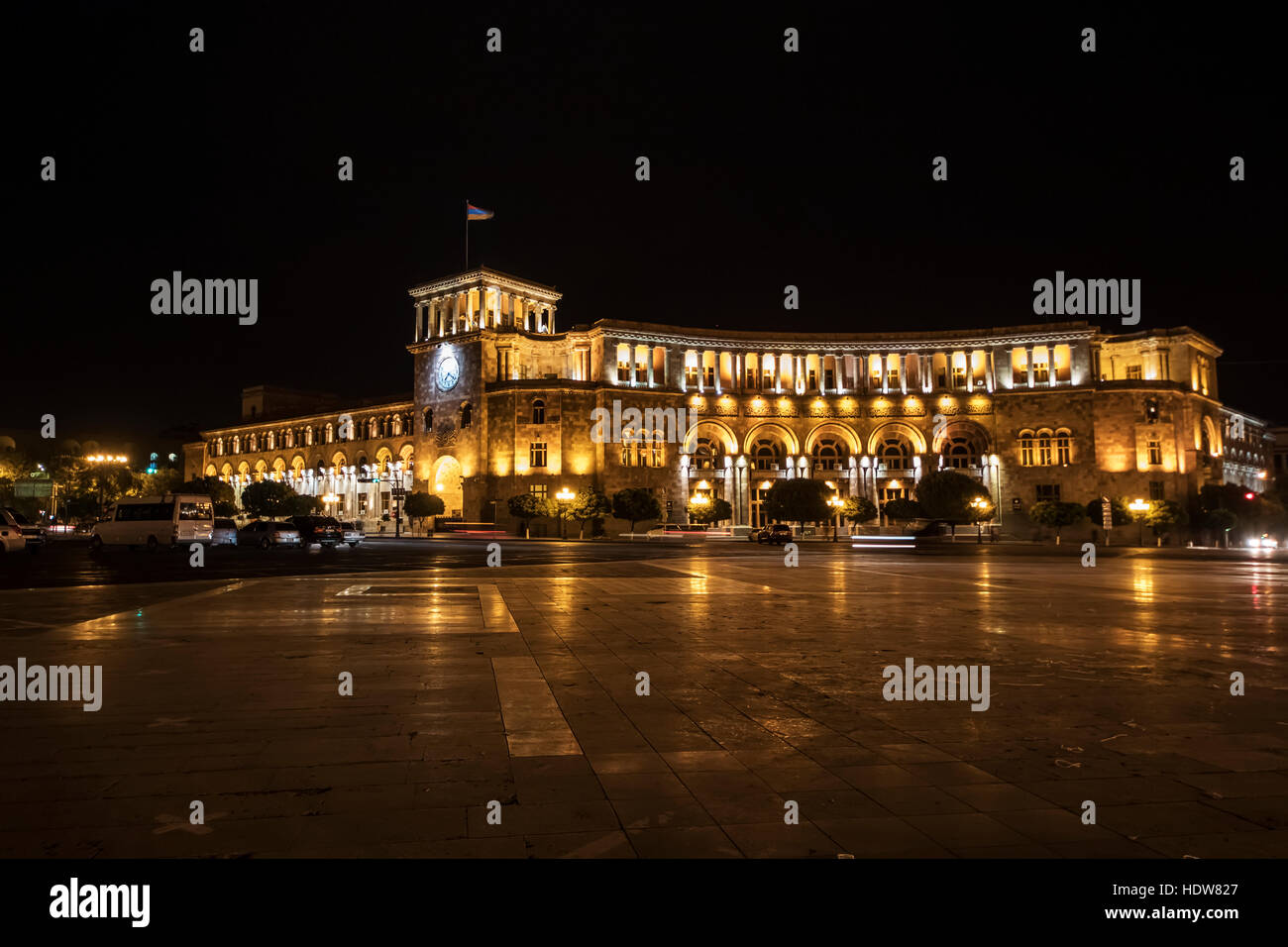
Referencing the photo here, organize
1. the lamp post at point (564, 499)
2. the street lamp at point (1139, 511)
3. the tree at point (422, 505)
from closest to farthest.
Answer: the lamp post at point (564, 499), the street lamp at point (1139, 511), the tree at point (422, 505)

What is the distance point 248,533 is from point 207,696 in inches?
1456

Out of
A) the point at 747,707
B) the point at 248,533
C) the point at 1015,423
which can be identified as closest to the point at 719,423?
the point at 1015,423

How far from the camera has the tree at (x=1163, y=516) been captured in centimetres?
6088

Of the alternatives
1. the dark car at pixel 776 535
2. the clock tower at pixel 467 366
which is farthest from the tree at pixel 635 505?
the clock tower at pixel 467 366

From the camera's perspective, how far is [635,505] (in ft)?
200

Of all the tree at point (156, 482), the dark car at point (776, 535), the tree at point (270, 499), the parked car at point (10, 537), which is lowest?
the dark car at point (776, 535)

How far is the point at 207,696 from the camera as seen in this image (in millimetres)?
7340

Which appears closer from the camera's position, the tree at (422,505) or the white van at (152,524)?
the white van at (152,524)

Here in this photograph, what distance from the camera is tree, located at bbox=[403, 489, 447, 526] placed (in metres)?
66.4

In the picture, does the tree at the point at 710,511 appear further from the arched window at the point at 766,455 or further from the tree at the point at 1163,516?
the tree at the point at 1163,516

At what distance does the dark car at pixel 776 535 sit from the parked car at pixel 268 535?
26.5 metres

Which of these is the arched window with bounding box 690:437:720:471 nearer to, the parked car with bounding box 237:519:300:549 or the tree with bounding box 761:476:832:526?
the tree with bounding box 761:476:832:526

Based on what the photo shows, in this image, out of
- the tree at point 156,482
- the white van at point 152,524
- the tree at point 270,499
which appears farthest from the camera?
the tree at point 156,482

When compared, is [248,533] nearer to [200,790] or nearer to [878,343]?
[200,790]
